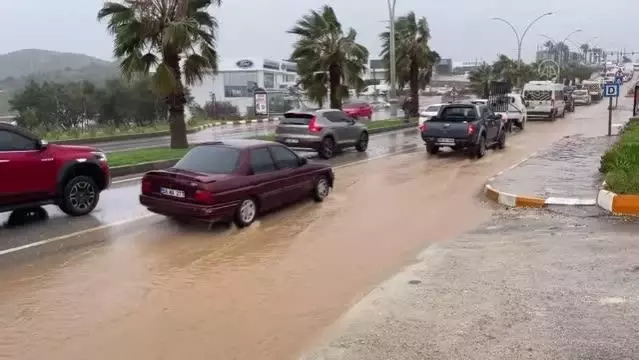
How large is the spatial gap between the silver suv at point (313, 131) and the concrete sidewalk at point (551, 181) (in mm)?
5938

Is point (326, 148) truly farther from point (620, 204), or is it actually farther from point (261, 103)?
point (261, 103)

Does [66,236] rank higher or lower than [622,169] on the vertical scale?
lower

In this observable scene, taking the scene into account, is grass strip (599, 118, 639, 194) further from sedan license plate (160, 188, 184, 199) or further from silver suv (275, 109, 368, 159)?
silver suv (275, 109, 368, 159)

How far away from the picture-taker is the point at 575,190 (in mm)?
11680

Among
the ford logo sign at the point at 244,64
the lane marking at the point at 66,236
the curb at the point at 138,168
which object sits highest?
the ford logo sign at the point at 244,64

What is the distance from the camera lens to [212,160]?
962 centimetres

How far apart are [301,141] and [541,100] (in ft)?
85.4

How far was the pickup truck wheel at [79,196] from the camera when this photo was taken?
10086 millimetres

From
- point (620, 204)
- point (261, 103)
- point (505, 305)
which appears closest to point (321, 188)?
point (620, 204)

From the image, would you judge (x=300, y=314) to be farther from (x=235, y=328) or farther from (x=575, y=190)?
(x=575, y=190)

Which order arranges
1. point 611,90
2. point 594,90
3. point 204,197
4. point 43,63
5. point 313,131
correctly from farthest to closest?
point 43,63, point 594,90, point 611,90, point 313,131, point 204,197

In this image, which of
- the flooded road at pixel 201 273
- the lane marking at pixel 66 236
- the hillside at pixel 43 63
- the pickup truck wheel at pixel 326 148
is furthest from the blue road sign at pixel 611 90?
the hillside at pixel 43 63

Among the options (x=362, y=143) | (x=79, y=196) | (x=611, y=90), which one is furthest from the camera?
→ (x=611, y=90)

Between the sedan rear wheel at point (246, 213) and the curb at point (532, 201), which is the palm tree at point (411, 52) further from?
the sedan rear wheel at point (246, 213)
